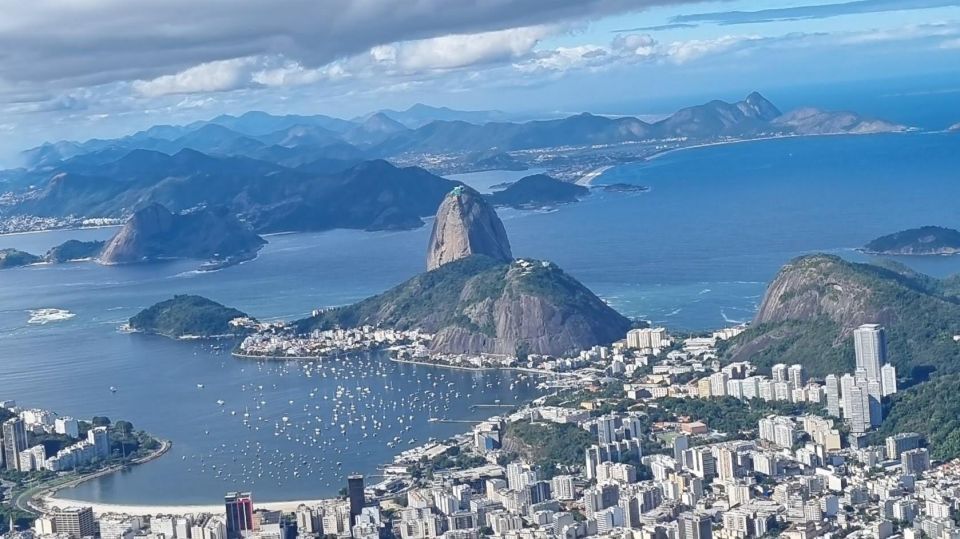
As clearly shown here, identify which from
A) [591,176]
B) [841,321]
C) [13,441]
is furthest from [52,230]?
[841,321]

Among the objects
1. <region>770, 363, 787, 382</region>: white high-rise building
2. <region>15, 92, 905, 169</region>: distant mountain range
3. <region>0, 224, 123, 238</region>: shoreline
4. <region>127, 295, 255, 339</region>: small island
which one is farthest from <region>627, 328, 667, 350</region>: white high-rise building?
<region>15, 92, 905, 169</region>: distant mountain range

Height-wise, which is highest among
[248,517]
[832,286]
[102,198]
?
[102,198]

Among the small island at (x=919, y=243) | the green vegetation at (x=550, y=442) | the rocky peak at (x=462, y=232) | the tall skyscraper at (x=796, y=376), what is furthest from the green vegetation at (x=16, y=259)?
the tall skyscraper at (x=796, y=376)

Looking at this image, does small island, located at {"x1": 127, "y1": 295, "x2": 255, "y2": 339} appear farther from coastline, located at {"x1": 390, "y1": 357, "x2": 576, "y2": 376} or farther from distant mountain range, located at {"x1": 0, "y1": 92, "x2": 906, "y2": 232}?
distant mountain range, located at {"x1": 0, "y1": 92, "x2": 906, "y2": 232}

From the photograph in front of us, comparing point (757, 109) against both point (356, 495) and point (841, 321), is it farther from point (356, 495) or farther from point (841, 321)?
point (356, 495)

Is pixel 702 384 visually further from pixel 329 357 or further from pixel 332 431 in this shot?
pixel 329 357

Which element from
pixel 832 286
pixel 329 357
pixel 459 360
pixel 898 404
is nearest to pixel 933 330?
pixel 832 286
